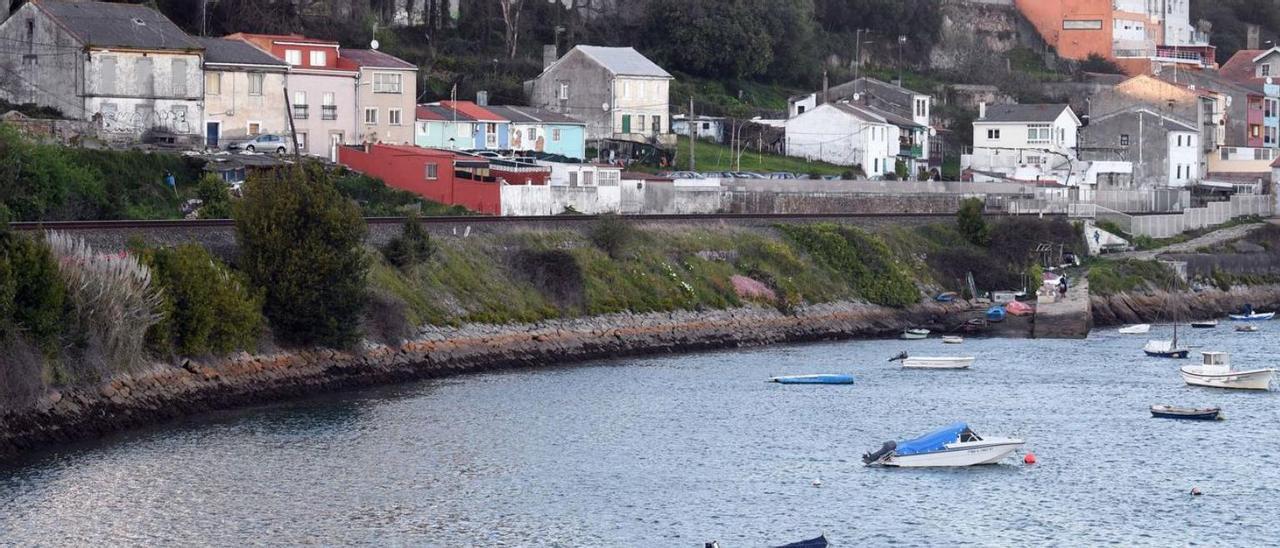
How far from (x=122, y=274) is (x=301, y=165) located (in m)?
9.89

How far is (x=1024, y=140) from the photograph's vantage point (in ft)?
367

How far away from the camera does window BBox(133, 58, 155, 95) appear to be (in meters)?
77.2

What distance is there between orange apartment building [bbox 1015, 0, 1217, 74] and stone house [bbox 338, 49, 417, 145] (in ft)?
231

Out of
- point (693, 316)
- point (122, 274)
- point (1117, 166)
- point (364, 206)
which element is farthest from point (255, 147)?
point (1117, 166)

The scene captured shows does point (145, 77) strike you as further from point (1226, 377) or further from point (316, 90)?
point (1226, 377)

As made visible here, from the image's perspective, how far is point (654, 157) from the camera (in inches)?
3878

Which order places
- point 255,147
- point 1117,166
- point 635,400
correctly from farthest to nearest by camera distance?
1. point 1117,166
2. point 255,147
3. point 635,400

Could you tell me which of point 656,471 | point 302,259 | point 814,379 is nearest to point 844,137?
point 814,379

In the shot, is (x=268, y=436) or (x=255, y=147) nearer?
(x=268, y=436)

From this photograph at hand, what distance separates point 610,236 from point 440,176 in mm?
8854

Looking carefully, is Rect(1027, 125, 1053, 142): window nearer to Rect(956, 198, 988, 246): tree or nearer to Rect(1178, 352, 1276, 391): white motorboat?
Rect(956, 198, 988, 246): tree

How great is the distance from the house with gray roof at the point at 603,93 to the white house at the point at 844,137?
8638 millimetres

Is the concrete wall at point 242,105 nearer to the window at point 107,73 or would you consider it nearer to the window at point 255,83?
the window at point 255,83

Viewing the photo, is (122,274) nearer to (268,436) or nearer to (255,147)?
(268,436)
